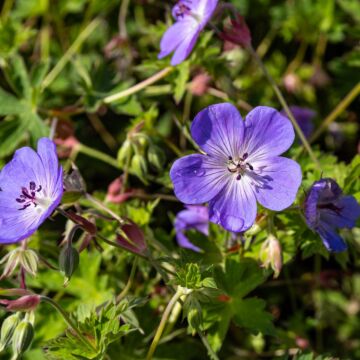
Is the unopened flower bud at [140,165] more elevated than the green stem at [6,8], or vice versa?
the green stem at [6,8]

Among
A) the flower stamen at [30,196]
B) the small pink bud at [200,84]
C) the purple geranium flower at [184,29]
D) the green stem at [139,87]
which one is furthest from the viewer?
the small pink bud at [200,84]

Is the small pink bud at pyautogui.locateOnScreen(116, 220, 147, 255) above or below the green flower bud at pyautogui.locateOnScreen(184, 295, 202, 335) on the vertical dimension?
above

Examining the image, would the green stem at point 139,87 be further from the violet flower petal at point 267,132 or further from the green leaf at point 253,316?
the green leaf at point 253,316

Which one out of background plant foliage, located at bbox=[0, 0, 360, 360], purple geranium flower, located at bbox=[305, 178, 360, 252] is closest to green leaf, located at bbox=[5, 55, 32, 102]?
background plant foliage, located at bbox=[0, 0, 360, 360]

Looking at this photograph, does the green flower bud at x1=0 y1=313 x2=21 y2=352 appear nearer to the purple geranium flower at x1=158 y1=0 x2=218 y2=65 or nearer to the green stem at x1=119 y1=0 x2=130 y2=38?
the purple geranium flower at x1=158 y1=0 x2=218 y2=65

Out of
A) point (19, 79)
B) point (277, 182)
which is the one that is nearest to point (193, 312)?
point (277, 182)

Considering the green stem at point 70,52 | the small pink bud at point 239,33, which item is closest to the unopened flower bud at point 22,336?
the small pink bud at point 239,33

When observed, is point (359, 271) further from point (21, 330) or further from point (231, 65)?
point (21, 330)

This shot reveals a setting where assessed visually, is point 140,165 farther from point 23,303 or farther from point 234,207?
point 23,303
